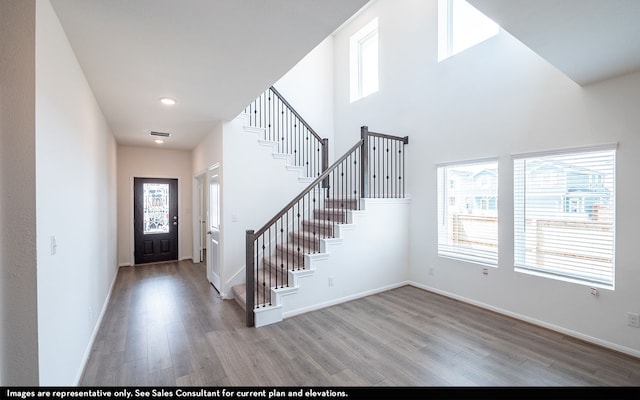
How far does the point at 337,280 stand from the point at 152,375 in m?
2.34

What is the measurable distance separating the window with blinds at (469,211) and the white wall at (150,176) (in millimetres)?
5848

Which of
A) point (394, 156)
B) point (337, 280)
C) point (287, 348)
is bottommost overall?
point (287, 348)

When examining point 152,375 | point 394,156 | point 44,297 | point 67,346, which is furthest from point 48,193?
point 394,156

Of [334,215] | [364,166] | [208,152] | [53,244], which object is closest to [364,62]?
[364,166]

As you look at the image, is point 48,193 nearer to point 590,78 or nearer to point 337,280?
point 337,280

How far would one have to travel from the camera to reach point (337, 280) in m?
3.92

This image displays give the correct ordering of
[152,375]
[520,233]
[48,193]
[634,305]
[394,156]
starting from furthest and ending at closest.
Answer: [394,156]
[520,233]
[634,305]
[152,375]
[48,193]

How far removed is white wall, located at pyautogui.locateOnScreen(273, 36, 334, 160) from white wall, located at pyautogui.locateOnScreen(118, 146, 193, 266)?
315 centimetres

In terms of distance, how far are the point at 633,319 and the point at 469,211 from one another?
6.18 ft

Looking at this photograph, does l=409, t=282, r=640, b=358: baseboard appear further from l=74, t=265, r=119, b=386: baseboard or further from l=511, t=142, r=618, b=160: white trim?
l=74, t=265, r=119, b=386: baseboard

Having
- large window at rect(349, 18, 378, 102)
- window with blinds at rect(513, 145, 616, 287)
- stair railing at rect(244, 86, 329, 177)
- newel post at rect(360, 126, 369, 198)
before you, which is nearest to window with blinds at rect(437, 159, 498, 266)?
window with blinds at rect(513, 145, 616, 287)

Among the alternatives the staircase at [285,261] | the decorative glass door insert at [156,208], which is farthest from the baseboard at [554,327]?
the decorative glass door insert at [156,208]

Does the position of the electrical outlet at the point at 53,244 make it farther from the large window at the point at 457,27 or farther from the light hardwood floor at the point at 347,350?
the large window at the point at 457,27

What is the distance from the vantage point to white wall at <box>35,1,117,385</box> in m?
1.60
